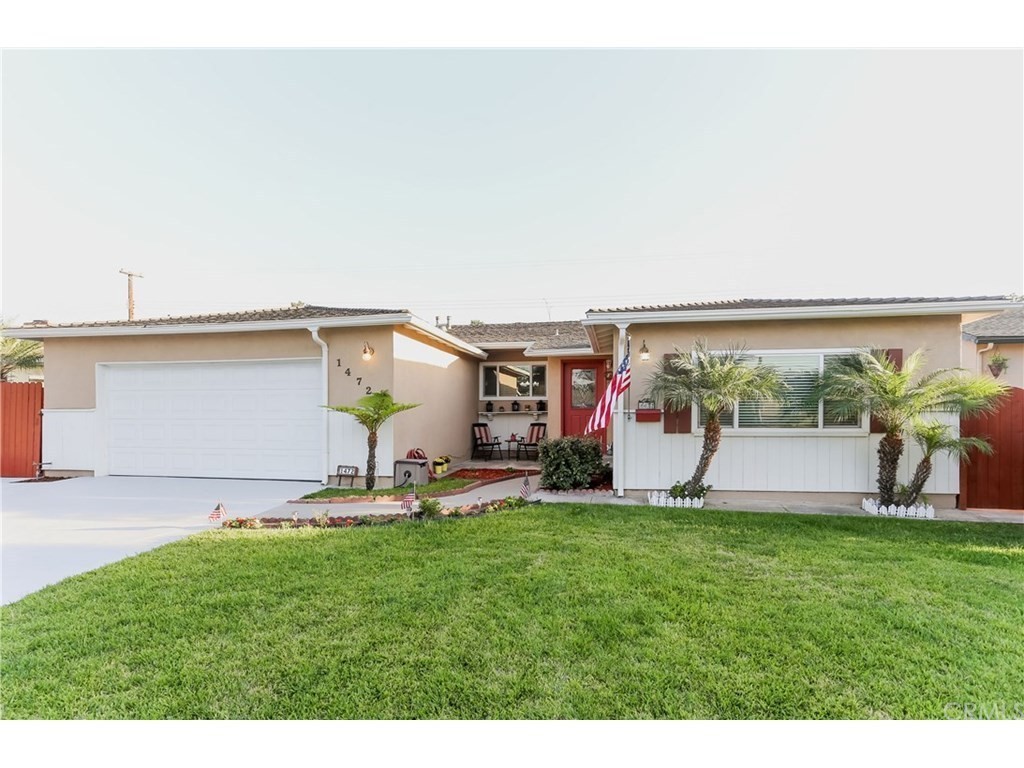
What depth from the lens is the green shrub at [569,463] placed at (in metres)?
7.61

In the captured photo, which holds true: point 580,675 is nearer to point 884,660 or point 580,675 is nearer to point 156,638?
point 884,660

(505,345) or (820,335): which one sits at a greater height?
(505,345)

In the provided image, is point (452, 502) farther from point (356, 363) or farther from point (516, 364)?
point (516, 364)

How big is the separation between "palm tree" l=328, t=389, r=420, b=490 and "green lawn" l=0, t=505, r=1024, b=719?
2.99 meters

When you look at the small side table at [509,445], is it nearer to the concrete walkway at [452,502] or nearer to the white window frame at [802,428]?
the concrete walkway at [452,502]

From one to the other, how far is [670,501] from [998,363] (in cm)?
880

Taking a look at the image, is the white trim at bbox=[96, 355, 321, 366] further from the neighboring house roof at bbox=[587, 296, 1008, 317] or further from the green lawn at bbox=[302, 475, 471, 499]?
the neighboring house roof at bbox=[587, 296, 1008, 317]

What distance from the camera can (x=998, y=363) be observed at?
366 inches

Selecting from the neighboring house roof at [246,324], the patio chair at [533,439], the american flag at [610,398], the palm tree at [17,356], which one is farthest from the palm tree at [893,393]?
the palm tree at [17,356]

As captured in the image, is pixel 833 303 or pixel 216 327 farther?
pixel 216 327

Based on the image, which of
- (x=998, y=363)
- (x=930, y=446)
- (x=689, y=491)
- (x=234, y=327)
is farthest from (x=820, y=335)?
(x=234, y=327)

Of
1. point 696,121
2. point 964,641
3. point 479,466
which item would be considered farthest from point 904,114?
point 479,466

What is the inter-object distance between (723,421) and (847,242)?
315 inches

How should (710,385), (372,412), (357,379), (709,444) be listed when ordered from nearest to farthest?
(710,385)
(709,444)
(372,412)
(357,379)
